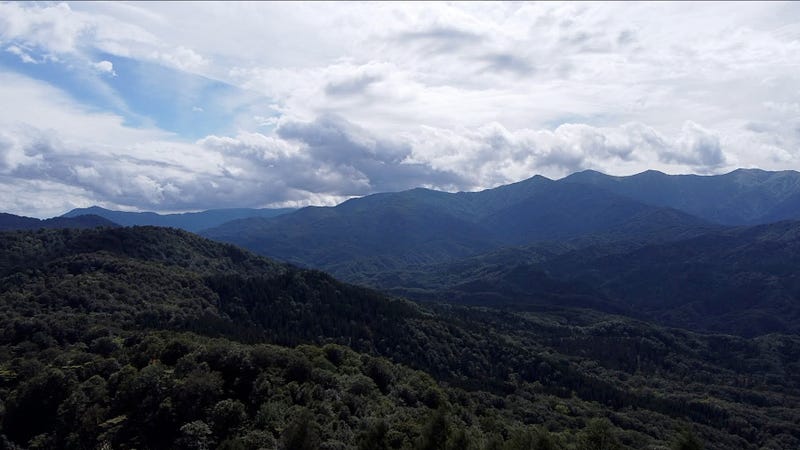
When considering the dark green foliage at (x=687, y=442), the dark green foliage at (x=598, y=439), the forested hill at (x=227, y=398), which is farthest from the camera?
the forested hill at (x=227, y=398)

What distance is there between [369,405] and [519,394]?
92120 millimetres

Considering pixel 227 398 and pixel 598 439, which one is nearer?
pixel 598 439

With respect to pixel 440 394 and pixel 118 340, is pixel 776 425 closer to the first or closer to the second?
pixel 440 394

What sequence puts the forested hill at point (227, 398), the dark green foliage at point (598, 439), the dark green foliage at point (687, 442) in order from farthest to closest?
the forested hill at point (227, 398) → the dark green foliage at point (598, 439) → the dark green foliage at point (687, 442)

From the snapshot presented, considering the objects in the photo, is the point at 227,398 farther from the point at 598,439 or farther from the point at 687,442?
the point at 687,442

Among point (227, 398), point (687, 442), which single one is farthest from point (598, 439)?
point (227, 398)

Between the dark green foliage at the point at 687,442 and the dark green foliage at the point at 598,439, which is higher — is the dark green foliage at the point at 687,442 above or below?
above

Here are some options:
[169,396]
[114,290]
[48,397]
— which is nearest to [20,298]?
[114,290]

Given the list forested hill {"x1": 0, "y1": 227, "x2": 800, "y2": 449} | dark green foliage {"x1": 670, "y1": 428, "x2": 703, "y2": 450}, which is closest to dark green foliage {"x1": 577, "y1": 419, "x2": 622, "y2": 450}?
forested hill {"x1": 0, "y1": 227, "x2": 800, "y2": 449}

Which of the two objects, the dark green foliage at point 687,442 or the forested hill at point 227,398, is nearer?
the dark green foliage at point 687,442

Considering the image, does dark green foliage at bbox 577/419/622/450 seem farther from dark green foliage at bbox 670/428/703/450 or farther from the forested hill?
dark green foliage at bbox 670/428/703/450

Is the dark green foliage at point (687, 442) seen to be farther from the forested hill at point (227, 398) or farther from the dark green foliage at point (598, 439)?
the dark green foliage at point (598, 439)

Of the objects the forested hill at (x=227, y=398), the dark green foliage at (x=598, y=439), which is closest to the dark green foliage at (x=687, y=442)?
the forested hill at (x=227, y=398)

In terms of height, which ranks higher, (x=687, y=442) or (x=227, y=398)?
(x=687, y=442)
